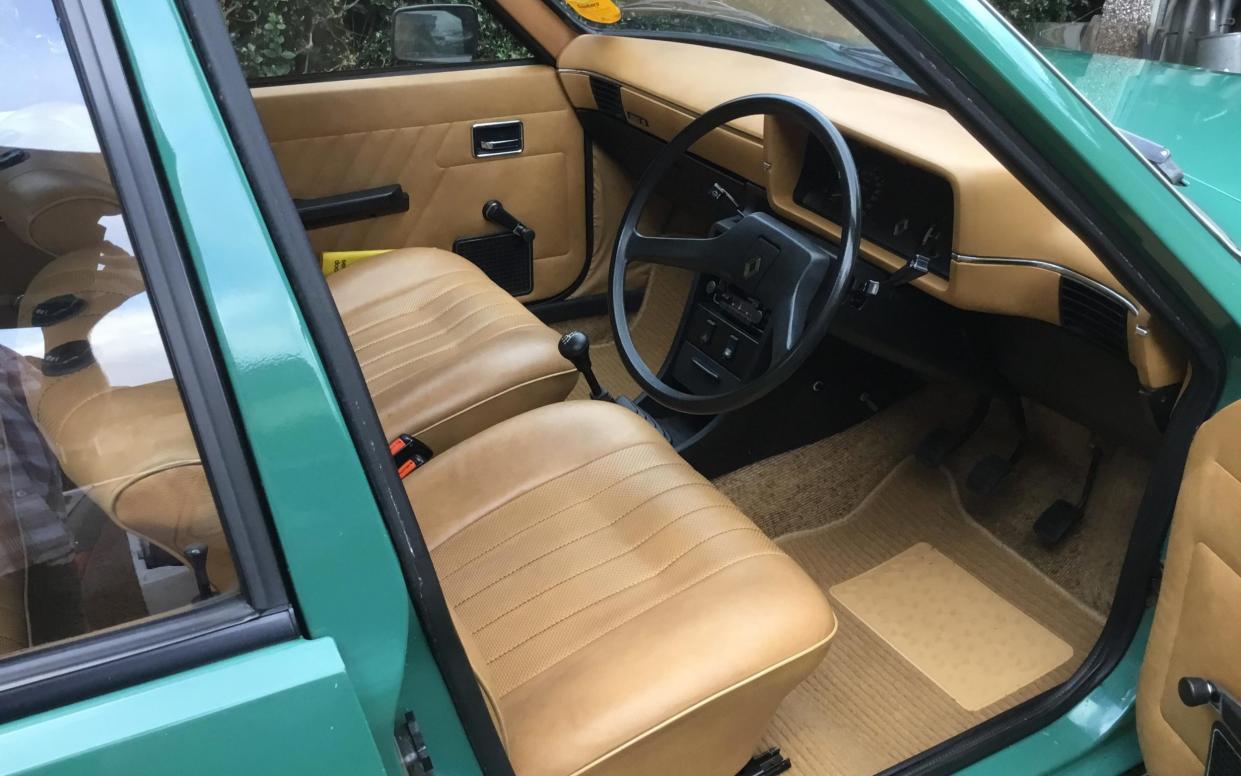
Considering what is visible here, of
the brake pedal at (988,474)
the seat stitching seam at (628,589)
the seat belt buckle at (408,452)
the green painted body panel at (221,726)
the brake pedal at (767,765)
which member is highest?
the green painted body panel at (221,726)

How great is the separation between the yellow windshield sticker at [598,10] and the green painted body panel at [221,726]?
1.95 metres

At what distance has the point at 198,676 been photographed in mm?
667

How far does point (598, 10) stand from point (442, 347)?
977mm

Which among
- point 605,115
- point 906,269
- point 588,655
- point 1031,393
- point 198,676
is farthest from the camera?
point 605,115

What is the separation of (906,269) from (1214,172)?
44 cm

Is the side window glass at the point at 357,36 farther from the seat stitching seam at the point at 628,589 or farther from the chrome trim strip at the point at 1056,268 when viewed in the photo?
the seat stitching seam at the point at 628,589

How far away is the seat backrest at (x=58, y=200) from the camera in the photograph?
0.76 m

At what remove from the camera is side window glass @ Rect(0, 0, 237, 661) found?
72cm

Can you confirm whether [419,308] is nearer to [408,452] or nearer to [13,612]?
[408,452]

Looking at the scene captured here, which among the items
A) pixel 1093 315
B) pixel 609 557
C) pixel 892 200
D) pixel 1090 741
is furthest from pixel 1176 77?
pixel 609 557

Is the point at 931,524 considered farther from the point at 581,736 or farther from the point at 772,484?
the point at 581,736

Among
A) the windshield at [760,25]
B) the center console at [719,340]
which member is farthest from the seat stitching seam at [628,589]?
the windshield at [760,25]

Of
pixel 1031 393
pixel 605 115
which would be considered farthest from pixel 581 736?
pixel 605 115

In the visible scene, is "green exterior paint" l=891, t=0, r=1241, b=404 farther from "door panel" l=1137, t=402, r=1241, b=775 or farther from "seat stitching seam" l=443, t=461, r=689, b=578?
"seat stitching seam" l=443, t=461, r=689, b=578
